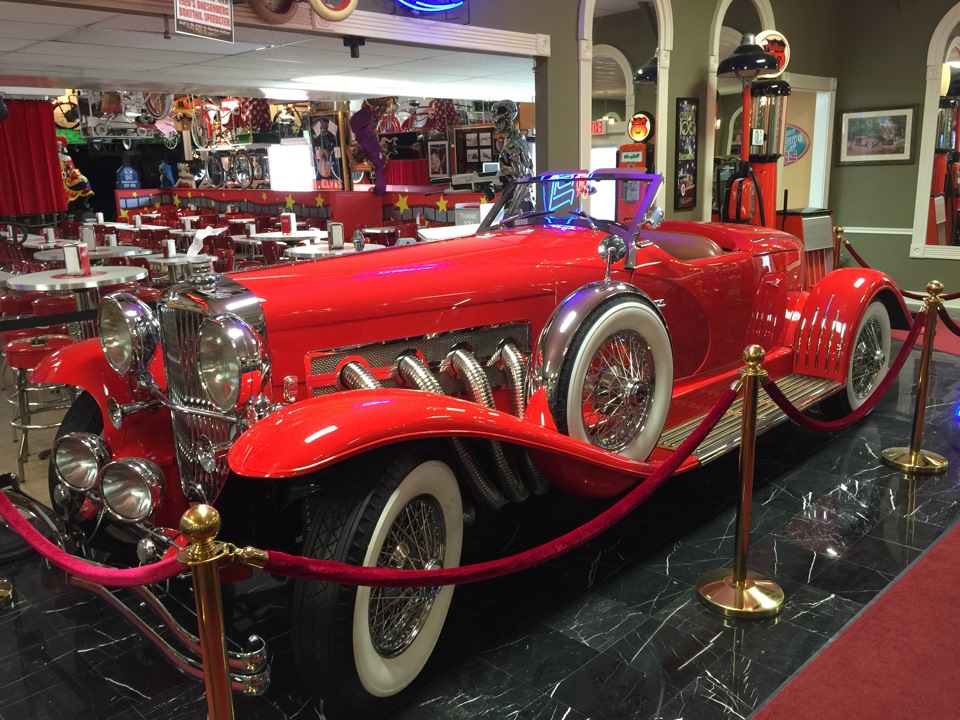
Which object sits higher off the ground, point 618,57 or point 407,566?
point 618,57

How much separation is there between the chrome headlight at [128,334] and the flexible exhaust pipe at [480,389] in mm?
1060

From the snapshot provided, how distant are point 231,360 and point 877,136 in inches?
399

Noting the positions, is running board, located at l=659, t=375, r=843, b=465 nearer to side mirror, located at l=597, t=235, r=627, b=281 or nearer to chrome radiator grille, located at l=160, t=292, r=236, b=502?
side mirror, located at l=597, t=235, r=627, b=281

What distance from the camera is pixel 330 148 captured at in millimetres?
17297

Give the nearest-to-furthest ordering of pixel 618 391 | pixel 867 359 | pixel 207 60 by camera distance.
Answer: pixel 618 391 < pixel 867 359 < pixel 207 60

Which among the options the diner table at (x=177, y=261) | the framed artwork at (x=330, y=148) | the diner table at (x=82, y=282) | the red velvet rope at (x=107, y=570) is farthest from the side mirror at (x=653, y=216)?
the framed artwork at (x=330, y=148)

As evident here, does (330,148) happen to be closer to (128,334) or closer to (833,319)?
(833,319)

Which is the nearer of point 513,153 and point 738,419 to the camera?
point 738,419

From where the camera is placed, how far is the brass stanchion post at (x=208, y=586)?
152cm

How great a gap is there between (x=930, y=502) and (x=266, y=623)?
10.1ft

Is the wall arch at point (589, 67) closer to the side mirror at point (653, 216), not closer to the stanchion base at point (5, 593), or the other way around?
the side mirror at point (653, 216)

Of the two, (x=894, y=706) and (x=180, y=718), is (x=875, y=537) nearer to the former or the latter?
(x=894, y=706)

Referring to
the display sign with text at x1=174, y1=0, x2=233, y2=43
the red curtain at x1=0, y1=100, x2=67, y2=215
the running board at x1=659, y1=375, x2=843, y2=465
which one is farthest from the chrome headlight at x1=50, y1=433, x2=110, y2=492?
the red curtain at x1=0, y1=100, x2=67, y2=215

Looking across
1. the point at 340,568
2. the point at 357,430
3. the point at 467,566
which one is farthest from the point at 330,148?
the point at 340,568
